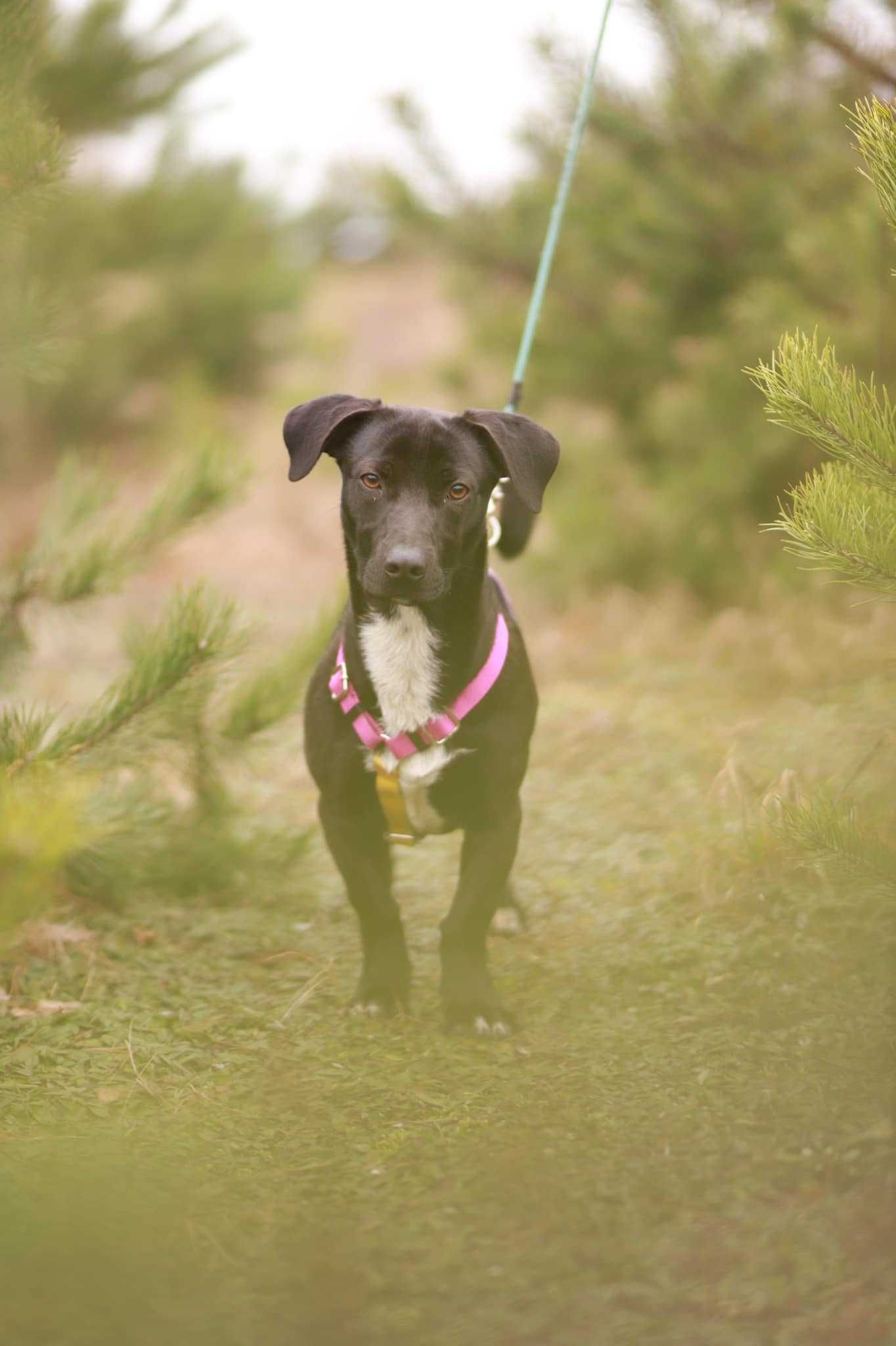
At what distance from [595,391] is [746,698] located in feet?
8.25

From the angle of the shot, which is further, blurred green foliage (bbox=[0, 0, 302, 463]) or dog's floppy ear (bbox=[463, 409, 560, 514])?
blurred green foliage (bbox=[0, 0, 302, 463])

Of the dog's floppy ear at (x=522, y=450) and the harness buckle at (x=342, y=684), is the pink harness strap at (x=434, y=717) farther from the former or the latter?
the dog's floppy ear at (x=522, y=450)

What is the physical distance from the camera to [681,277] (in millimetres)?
6359

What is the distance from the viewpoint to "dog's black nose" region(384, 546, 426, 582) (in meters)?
2.79

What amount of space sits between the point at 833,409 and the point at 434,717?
3.87ft

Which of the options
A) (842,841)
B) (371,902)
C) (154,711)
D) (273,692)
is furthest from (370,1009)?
(842,841)

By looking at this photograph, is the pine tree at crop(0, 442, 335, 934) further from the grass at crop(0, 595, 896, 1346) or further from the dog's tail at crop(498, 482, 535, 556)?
the dog's tail at crop(498, 482, 535, 556)

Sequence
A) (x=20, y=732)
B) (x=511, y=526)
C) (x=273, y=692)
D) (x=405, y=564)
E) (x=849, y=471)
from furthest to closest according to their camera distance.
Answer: (x=511, y=526) → (x=273, y=692) → (x=20, y=732) → (x=405, y=564) → (x=849, y=471)

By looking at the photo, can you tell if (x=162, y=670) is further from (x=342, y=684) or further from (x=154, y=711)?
(x=342, y=684)

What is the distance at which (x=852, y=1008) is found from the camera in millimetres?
2797

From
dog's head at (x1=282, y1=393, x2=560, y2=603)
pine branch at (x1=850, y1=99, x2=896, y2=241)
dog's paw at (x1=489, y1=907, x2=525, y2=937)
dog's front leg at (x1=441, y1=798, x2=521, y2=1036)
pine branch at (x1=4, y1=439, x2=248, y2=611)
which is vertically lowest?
dog's paw at (x1=489, y1=907, x2=525, y2=937)

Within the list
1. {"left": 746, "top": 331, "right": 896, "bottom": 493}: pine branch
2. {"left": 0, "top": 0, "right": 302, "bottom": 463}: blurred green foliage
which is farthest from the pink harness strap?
{"left": 0, "top": 0, "right": 302, "bottom": 463}: blurred green foliage

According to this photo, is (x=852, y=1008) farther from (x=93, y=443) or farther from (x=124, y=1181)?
(x=93, y=443)

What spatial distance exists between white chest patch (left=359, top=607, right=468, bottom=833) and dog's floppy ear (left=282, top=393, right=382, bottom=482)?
0.43 m
